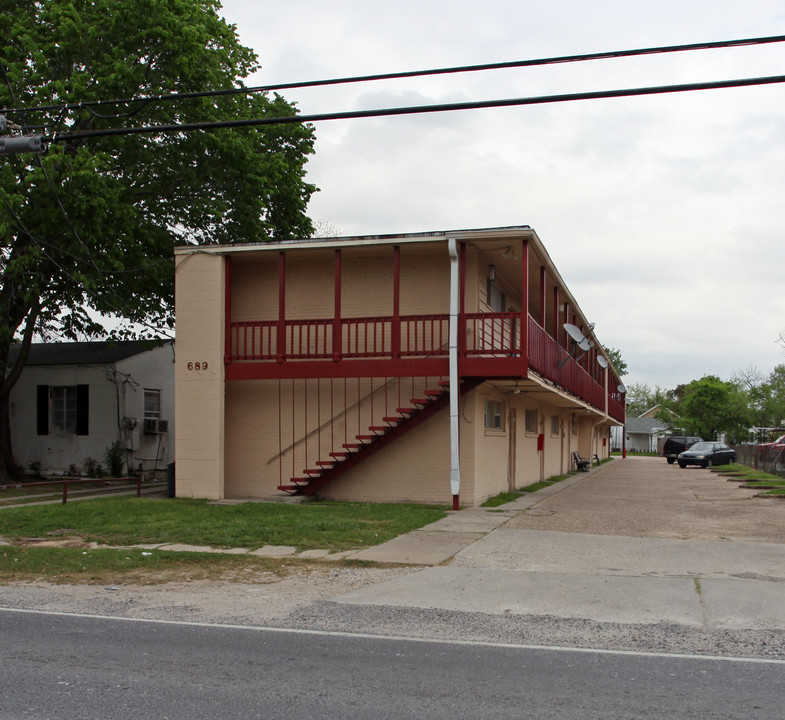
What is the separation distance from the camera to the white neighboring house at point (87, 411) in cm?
2617

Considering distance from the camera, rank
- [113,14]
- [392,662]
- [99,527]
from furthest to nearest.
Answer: [113,14], [99,527], [392,662]

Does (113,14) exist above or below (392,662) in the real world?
above

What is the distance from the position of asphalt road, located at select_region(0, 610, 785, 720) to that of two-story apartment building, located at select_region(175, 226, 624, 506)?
10.2 metres

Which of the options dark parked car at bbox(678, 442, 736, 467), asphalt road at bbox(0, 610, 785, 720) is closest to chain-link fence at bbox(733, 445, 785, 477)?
dark parked car at bbox(678, 442, 736, 467)

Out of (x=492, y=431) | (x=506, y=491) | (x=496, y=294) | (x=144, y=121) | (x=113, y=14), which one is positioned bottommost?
(x=506, y=491)

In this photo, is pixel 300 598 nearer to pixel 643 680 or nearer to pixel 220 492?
pixel 643 680

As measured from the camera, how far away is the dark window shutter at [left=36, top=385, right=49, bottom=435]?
87.6ft

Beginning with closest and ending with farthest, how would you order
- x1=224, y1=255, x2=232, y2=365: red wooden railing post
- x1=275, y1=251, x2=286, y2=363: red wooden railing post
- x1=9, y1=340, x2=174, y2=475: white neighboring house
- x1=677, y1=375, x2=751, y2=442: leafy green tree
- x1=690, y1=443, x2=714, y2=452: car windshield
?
x1=275, y1=251, x2=286, y2=363: red wooden railing post
x1=224, y1=255, x2=232, y2=365: red wooden railing post
x1=9, y1=340, x2=174, y2=475: white neighboring house
x1=690, y1=443, x2=714, y2=452: car windshield
x1=677, y1=375, x2=751, y2=442: leafy green tree

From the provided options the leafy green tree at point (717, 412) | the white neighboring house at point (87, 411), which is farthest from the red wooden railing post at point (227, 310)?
the leafy green tree at point (717, 412)

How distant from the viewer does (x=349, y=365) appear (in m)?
17.8

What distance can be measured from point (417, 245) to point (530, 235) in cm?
244

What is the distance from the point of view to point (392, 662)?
6430 millimetres

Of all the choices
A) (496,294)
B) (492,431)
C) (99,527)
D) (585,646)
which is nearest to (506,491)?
(492,431)

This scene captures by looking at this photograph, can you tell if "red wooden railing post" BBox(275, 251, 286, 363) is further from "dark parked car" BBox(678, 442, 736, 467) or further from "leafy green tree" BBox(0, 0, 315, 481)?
"dark parked car" BBox(678, 442, 736, 467)
